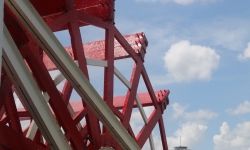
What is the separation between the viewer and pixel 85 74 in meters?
5.53

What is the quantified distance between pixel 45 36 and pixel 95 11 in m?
2.86

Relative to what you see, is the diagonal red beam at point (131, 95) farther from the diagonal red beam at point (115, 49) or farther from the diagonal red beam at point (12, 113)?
the diagonal red beam at point (12, 113)

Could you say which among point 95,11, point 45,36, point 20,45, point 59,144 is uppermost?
point 95,11

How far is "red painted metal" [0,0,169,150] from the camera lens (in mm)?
4488

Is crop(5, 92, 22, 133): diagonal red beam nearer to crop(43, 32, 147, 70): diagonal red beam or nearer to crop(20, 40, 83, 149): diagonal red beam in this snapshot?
Answer: crop(20, 40, 83, 149): diagonal red beam

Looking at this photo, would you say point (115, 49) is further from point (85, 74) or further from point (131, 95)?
point (85, 74)

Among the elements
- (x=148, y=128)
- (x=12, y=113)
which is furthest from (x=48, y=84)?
(x=148, y=128)

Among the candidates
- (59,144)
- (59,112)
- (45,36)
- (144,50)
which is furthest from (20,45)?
(144,50)

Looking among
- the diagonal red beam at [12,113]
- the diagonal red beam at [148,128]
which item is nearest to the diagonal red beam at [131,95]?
the diagonal red beam at [148,128]

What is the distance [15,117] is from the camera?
5148mm

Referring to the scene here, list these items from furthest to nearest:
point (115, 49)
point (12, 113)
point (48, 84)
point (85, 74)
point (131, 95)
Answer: point (115, 49) → point (131, 95) → point (85, 74) → point (12, 113) → point (48, 84)

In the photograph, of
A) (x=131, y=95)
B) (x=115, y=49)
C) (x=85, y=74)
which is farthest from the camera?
(x=115, y=49)

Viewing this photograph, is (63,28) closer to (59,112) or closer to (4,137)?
(59,112)

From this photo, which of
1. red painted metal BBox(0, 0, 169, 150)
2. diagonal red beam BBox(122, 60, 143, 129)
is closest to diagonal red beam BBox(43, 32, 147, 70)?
red painted metal BBox(0, 0, 169, 150)
